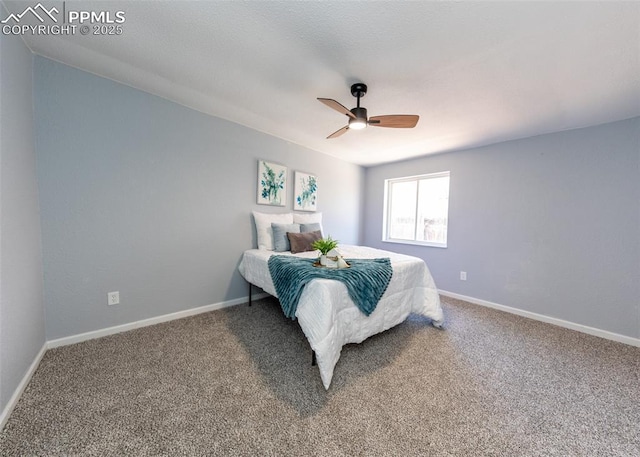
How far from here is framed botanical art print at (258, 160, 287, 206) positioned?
10.0 feet

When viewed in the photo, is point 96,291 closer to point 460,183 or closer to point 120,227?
point 120,227

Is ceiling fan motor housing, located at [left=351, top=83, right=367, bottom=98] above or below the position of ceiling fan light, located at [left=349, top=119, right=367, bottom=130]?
above

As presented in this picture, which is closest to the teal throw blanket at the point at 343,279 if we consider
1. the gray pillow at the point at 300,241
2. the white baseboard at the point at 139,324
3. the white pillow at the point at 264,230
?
the gray pillow at the point at 300,241

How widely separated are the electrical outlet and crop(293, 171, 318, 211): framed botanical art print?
223 cm

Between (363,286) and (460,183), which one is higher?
(460,183)

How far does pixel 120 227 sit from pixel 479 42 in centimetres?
317

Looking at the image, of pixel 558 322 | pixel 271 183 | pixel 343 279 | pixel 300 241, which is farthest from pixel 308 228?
pixel 558 322

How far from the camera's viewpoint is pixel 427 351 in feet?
6.48

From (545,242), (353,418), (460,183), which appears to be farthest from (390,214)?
(353,418)

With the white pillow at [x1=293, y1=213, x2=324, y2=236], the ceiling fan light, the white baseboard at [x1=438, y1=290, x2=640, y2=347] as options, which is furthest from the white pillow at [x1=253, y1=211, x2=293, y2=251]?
the white baseboard at [x1=438, y1=290, x2=640, y2=347]

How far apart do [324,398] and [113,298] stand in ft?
6.81

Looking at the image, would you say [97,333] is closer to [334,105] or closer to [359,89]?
[334,105]

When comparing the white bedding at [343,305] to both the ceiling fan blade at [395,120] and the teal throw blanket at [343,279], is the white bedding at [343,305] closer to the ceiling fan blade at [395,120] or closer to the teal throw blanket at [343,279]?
the teal throw blanket at [343,279]

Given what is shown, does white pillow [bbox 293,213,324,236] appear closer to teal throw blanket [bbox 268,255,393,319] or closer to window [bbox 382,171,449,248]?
teal throw blanket [bbox 268,255,393,319]
